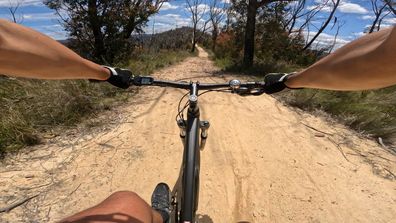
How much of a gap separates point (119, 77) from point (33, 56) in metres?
0.50

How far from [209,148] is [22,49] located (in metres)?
2.91

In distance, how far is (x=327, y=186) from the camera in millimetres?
3084

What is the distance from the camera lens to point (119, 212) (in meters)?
1.06

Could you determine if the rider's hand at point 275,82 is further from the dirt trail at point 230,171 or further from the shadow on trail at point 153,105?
the shadow on trail at point 153,105

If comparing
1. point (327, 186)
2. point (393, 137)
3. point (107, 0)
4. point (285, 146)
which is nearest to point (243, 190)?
point (327, 186)

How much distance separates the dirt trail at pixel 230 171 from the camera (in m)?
2.74

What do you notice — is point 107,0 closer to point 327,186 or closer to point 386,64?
point 327,186

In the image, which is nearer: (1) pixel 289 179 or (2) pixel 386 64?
(2) pixel 386 64

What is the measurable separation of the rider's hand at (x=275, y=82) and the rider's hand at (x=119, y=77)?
1.94ft

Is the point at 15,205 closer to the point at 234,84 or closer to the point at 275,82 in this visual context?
the point at 234,84

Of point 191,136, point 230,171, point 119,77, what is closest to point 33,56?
point 119,77

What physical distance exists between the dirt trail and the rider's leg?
152 centimetres

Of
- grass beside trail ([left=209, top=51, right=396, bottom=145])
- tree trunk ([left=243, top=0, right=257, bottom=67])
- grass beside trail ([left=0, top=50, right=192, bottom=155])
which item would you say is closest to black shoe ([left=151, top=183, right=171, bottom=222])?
grass beside trail ([left=0, top=50, right=192, bottom=155])

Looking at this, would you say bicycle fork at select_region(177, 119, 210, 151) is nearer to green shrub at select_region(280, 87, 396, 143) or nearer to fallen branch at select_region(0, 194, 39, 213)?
fallen branch at select_region(0, 194, 39, 213)
